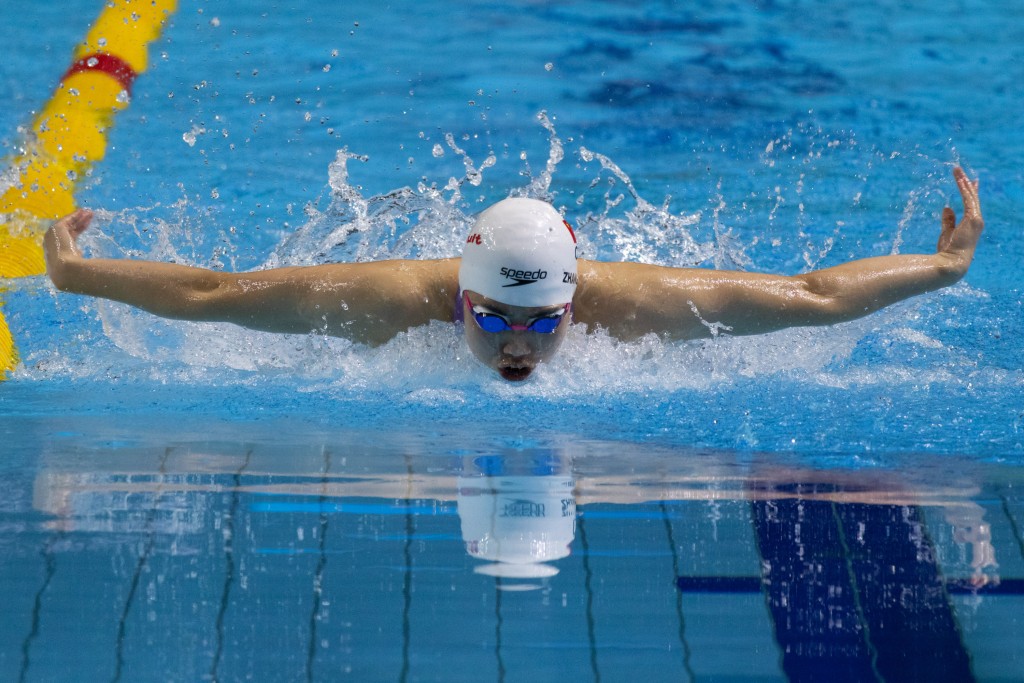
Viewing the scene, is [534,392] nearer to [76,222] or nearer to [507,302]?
[507,302]

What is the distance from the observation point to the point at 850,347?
3.80m

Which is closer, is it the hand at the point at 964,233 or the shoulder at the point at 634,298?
the shoulder at the point at 634,298

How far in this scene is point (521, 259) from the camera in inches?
117

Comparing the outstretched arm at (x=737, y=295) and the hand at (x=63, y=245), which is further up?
the outstretched arm at (x=737, y=295)

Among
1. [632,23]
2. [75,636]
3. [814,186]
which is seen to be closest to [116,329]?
[75,636]

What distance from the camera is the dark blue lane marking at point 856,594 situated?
1.77 metres

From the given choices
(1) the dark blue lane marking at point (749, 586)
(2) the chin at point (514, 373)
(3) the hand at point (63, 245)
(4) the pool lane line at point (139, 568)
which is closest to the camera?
(4) the pool lane line at point (139, 568)

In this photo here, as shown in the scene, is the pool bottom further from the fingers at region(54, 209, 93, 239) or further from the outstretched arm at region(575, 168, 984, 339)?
the fingers at region(54, 209, 93, 239)

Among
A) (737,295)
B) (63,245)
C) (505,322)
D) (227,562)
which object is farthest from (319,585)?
Result: (63,245)

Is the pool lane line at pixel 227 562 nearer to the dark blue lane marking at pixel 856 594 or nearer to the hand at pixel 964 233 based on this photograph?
the dark blue lane marking at pixel 856 594

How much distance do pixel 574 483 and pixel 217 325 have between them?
5.59 ft

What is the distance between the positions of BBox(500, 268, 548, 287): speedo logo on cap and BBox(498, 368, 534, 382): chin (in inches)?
10.7

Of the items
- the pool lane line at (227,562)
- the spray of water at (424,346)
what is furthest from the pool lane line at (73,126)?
the pool lane line at (227,562)

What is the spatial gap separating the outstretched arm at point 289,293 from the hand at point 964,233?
1.45 meters
